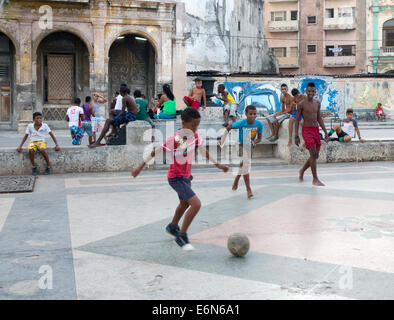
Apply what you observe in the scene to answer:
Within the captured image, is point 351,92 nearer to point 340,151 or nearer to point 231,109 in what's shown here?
point 231,109

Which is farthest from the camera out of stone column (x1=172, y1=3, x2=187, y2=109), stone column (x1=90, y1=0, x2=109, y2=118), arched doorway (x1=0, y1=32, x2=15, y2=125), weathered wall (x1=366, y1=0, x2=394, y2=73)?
weathered wall (x1=366, y1=0, x2=394, y2=73)

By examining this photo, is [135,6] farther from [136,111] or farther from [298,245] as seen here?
[298,245]

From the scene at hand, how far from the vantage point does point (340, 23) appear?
4931 centimetres

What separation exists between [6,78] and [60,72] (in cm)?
234

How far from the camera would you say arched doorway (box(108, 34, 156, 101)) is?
83.8ft

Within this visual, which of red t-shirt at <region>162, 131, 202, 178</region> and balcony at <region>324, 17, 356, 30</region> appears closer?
red t-shirt at <region>162, 131, 202, 178</region>

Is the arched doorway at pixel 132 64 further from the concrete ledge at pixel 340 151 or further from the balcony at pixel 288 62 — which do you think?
the balcony at pixel 288 62

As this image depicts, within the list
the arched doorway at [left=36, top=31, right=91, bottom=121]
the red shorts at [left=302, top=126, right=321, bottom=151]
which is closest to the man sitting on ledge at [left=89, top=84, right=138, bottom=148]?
the red shorts at [left=302, top=126, right=321, bottom=151]

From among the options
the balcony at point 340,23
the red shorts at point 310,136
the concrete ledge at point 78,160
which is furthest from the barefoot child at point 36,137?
the balcony at point 340,23

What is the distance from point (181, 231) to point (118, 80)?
20.8 meters

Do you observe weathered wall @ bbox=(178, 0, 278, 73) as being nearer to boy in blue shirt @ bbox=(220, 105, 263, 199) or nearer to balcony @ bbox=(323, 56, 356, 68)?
balcony @ bbox=(323, 56, 356, 68)

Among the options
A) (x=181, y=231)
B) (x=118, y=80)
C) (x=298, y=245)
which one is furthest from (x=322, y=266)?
(x=118, y=80)

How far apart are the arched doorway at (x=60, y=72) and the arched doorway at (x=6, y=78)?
4.00ft

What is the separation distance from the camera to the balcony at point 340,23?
48875 mm
